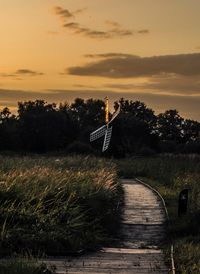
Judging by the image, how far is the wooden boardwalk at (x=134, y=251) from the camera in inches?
433

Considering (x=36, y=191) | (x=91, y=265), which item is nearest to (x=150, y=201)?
(x=36, y=191)

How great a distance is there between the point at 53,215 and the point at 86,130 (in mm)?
87361

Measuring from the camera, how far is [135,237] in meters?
16.5

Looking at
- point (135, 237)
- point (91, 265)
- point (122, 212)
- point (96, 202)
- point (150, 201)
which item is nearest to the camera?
point (91, 265)

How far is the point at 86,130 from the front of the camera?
336 feet

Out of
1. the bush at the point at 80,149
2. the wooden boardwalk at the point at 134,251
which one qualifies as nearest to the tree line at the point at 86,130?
the bush at the point at 80,149

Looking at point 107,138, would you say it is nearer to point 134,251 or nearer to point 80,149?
point 80,149

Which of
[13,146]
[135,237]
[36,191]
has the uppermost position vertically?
[36,191]

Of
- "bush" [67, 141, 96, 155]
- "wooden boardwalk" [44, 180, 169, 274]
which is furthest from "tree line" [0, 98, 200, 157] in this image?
"wooden boardwalk" [44, 180, 169, 274]

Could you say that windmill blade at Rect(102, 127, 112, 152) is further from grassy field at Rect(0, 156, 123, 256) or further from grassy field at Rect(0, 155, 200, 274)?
grassy field at Rect(0, 156, 123, 256)

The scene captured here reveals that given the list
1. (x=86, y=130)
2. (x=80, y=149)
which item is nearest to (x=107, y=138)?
(x=80, y=149)

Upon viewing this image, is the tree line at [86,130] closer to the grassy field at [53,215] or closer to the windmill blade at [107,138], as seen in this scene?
the windmill blade at [107,138]

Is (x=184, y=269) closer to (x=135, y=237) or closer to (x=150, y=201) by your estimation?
(x=135, y=237)

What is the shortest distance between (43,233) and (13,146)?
8234 centimetres
